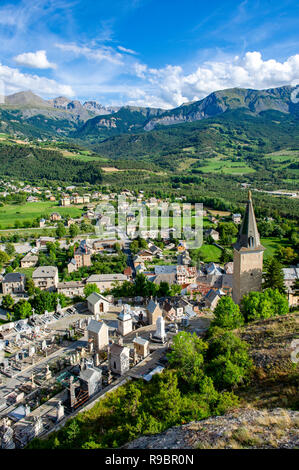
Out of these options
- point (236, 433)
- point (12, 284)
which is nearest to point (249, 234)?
point (236, 433)

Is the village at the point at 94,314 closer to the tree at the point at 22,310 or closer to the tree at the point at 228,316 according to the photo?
the tree at the point at 22,310

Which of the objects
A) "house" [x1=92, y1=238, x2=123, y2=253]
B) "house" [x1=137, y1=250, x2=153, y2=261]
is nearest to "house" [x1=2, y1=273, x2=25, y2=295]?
"house" [x1=92, y1=238, x2=123, y2=253]

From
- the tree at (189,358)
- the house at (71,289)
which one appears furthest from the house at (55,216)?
the tree at (189,358)

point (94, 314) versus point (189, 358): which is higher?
point (189, 358)

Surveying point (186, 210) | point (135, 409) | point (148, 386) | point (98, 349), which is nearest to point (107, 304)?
point (98, 349)

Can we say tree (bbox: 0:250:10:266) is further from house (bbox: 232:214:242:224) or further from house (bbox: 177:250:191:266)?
house (bbox: 232:214:242:224)

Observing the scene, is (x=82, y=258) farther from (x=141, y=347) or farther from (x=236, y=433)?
(x=236, y=433)
